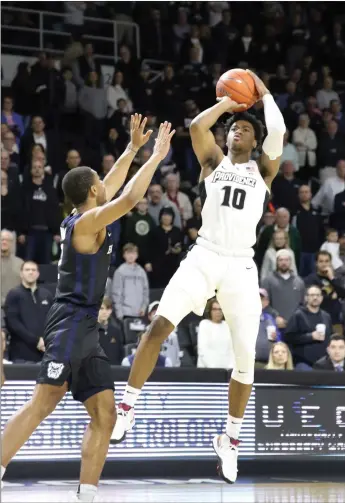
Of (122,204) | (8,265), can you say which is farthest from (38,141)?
(122,204)

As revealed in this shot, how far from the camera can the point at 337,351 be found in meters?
13.0

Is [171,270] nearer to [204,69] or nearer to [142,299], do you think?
[142,299]

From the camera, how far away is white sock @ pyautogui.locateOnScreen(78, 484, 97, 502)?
734 cm

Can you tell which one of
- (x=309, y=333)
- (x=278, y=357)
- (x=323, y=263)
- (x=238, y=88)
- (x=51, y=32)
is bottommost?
(x=278, y=357)

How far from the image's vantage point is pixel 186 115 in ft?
59.6

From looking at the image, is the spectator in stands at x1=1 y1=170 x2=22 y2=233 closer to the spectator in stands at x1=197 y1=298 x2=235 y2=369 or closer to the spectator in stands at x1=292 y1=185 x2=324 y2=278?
the spectator in stands at x1=197 y1=298 x2=235 y2=369

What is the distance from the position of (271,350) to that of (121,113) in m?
5.80

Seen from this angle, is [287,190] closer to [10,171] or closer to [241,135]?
[10,171]

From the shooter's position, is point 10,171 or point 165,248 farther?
point 165,248

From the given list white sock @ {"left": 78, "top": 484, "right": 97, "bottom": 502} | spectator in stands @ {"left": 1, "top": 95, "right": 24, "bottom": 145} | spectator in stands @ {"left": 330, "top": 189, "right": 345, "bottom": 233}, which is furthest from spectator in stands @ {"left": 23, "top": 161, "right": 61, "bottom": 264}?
white sock @ {"left": 78, "top": 484, "right": 97, "bottom": 502}

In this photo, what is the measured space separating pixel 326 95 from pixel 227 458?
12452 mm

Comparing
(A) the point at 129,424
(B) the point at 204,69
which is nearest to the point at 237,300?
(A) the point at 129,424

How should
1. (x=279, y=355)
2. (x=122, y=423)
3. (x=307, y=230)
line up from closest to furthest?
1. (x=122, y=423)
2. (x=279, y=355)
3. (x=307, y=230)

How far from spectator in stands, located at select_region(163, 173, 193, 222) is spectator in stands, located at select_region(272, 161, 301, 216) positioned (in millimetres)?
1574
